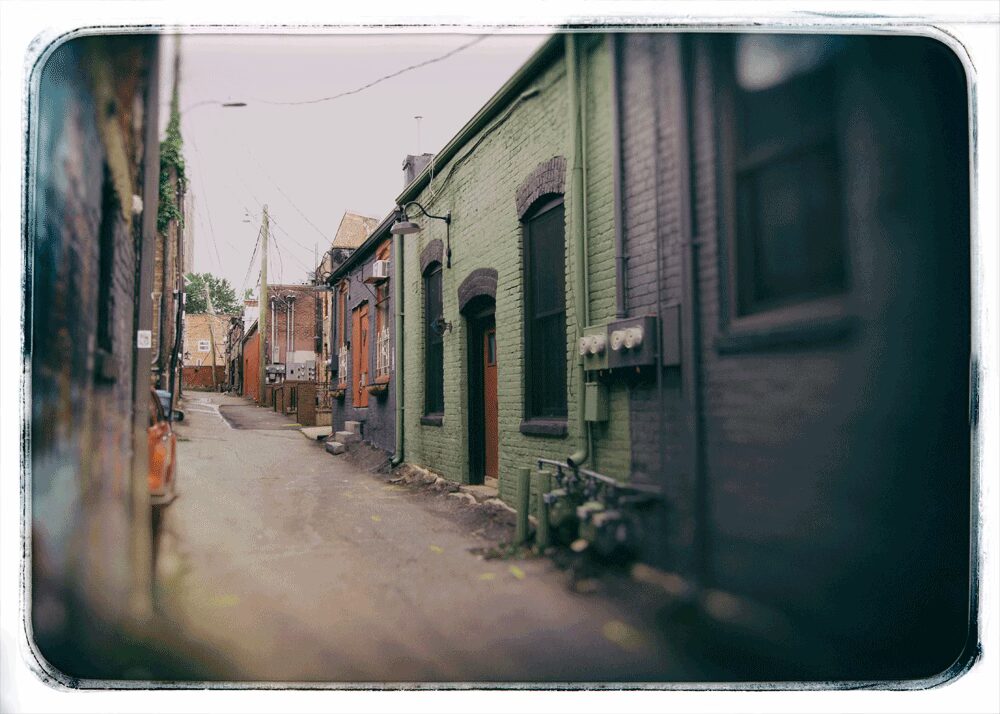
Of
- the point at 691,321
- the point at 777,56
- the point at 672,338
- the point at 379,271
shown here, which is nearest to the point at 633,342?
the point at 672,338

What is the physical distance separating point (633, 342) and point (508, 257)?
128 centimetres

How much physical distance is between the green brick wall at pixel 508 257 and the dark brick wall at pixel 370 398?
0.52 feet

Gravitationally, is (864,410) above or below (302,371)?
below

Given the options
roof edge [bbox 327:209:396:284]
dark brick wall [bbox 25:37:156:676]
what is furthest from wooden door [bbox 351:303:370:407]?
dark brick wall [bbox 25:37:156:676]

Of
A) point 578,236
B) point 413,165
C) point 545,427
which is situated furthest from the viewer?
point 413,165

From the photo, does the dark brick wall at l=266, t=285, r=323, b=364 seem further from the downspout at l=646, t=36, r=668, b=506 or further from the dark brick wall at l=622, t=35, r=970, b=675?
the dark brick wall at l=622, t=35, r=970, b=675

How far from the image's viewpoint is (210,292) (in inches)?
168

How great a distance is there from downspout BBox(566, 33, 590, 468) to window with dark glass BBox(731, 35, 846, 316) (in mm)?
799

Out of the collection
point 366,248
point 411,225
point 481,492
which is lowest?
point 481,492

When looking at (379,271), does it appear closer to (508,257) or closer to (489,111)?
(508,257)

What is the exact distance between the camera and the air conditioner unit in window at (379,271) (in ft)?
16.0

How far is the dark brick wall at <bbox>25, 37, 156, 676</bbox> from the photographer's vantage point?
315 centimetres

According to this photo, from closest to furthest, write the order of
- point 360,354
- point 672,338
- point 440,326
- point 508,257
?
point 672,338, point 508,257, point 440,326, point 360,354
